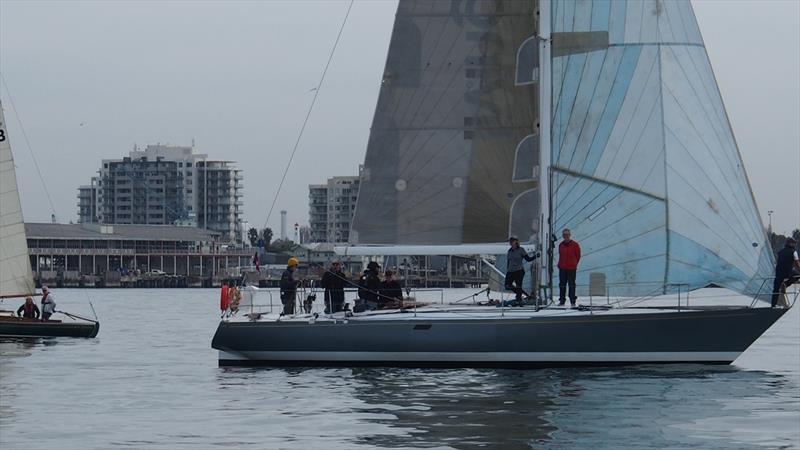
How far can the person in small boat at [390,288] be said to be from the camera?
2927 centimetres

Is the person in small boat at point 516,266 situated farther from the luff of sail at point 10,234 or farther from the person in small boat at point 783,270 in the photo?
the luff of sail at point 10,234

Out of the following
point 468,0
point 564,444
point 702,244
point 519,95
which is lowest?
point 564,444

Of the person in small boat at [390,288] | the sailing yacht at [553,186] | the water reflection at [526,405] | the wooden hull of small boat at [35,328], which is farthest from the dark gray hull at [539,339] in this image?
the wooden hull of small boat at [35,328]

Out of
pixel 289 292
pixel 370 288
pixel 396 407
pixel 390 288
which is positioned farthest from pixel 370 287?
pixel 396 407

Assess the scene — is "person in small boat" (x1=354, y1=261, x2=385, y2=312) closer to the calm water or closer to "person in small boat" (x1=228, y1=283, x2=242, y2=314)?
the calm water

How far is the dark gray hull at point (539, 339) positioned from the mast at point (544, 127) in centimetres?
123

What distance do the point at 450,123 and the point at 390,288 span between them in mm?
3351

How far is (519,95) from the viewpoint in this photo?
2856cm

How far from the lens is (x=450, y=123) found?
2867cm

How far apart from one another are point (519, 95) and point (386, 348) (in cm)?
530

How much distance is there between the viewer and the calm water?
18.7 meters

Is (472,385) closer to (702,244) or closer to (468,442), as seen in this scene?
(702,244)

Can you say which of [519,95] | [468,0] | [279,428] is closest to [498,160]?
[519,95]

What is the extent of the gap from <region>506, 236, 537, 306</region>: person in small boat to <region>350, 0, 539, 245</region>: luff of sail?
100cm
